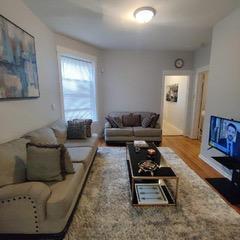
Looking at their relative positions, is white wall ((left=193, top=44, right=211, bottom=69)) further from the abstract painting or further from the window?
the window

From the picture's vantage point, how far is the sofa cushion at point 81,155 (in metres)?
2.50

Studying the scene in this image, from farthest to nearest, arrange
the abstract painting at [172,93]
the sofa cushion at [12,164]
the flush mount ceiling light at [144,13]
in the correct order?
the abstract painting at [172,93], the flush mount ceiling light at [144,13], the sofa cushion at [12,164]

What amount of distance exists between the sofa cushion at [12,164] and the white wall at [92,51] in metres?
2.81

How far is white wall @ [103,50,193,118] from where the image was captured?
5.32m

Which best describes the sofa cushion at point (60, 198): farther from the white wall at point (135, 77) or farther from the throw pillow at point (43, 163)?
the white wall at point (135, 77)

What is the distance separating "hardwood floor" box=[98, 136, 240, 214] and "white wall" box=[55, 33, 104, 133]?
696mm

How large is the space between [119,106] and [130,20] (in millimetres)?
2816

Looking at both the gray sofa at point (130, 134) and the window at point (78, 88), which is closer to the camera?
the window at point (78, 88)

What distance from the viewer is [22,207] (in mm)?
1532

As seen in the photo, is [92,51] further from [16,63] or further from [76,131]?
[16,63]

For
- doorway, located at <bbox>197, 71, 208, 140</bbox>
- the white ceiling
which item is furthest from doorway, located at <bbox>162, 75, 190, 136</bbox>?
the white ceiling

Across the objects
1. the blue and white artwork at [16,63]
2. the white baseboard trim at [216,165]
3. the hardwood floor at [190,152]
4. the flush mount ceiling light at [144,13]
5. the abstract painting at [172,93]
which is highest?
the flush mount ceiling light at [144,13]

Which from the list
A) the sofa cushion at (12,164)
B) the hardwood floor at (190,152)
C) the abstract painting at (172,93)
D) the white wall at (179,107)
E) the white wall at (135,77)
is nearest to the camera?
the sofa cushion at (12,164)

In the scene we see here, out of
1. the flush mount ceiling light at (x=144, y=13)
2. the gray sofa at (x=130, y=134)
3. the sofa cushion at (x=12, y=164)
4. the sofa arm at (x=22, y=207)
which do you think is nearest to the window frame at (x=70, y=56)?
the gray sofa at (x=130, y=134)
